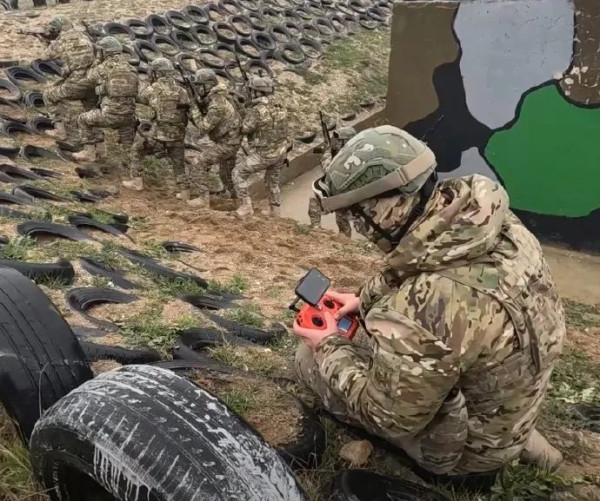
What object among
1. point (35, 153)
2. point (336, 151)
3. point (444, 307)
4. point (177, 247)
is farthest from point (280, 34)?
point (444, 307)

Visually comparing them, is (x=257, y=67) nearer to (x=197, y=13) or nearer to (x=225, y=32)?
(x=225, y=32)

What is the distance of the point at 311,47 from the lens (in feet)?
50.1

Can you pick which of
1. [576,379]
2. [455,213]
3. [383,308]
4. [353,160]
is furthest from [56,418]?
[576,379]

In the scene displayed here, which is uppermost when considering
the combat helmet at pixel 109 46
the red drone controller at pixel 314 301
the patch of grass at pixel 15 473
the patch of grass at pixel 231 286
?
the red drone controller at pixel 314 301

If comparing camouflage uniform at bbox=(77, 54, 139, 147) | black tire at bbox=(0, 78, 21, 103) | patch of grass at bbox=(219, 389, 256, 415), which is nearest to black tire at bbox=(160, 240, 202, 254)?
camouflage uniform at bbox=(77, 54, 139, 147)

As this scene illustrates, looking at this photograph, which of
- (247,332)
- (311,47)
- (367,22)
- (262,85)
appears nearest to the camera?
(247,332)

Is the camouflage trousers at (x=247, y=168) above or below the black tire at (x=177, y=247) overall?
below

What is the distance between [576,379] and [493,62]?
17.7ft

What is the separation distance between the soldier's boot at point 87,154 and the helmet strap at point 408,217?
7582 mm

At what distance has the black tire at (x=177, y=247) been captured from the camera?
6367 mm

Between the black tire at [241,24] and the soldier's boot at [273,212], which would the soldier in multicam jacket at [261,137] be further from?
the black tire at [241,24]

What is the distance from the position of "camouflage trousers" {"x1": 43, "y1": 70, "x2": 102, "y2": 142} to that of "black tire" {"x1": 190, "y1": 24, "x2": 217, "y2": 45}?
15.6 feet

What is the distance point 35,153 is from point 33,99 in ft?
7.04

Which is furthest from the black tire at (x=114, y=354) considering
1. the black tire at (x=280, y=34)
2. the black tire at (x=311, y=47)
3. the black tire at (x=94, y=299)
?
the black tire at (x=280, y=34)
